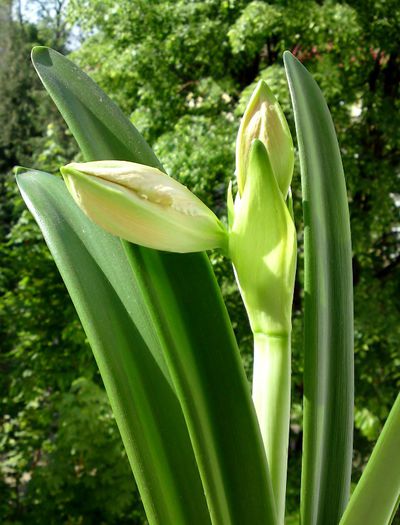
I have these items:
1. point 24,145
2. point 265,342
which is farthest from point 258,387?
point 24,145

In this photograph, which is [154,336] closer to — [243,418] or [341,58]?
[243,418]

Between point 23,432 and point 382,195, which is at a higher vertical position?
point 382,195

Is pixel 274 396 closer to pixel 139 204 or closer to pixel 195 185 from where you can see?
pixel 139 204

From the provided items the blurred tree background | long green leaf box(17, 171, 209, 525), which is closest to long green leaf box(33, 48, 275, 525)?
long green leaf box(17, 171, 209, 525)

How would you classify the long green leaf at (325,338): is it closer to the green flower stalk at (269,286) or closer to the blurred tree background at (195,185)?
the green flower stalk at (269,286)

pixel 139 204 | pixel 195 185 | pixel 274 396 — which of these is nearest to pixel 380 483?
pixel 274 396

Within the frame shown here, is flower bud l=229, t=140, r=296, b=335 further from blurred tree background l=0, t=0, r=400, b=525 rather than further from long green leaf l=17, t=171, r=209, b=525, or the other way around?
blurred tree background l=0, t=0, r=400, b=525
